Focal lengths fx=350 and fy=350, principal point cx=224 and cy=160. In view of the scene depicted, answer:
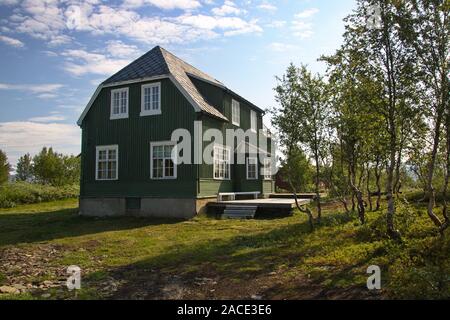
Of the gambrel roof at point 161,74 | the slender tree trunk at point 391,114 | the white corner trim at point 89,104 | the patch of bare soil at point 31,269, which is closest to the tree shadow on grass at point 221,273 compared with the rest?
the patch of bare soil at point 31,269

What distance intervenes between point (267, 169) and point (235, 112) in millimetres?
5385

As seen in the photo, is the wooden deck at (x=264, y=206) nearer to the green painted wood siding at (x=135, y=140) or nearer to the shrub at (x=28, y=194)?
the green painted wood siding at (x=135, y=140)

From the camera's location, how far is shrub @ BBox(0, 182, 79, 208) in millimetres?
25741

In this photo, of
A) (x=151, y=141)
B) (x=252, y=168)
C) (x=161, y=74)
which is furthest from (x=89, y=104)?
(x=252, y=168)

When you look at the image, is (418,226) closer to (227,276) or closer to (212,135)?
(227,276)

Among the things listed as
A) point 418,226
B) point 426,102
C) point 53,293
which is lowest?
point 53,293

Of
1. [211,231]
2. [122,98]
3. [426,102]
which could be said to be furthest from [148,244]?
[122,98]

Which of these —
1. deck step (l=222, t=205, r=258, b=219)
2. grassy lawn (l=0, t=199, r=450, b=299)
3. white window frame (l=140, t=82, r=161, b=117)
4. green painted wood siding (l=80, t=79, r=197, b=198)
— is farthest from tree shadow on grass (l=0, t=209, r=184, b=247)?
white window frame (l=140, t=82, r=161, b=117)

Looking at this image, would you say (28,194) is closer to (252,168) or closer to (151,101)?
(151,101)

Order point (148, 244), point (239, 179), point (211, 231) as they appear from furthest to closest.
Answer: point (239, 179), point (211, 231), point (148, 244)

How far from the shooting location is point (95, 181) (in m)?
19.3

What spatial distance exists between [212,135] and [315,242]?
977 cm

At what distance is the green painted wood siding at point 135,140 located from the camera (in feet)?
56.8
